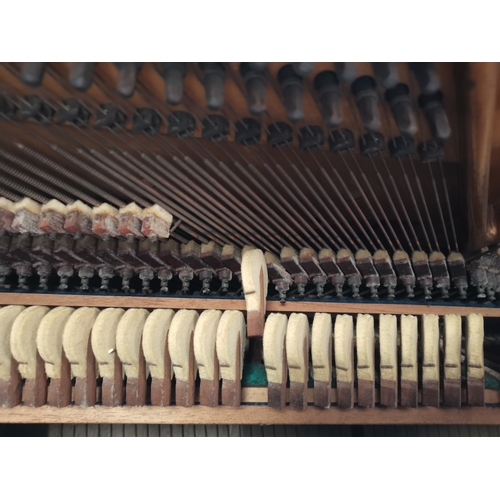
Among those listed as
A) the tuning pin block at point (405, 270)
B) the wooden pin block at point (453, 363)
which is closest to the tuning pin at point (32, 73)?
the tuning pin block at point (405, 270)

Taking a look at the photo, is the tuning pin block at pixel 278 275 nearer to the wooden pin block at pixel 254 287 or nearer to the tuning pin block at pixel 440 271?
the wooden pin block at pixel 254 287

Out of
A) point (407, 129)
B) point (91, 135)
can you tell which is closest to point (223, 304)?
point (91, 135)

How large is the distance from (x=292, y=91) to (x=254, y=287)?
93cm

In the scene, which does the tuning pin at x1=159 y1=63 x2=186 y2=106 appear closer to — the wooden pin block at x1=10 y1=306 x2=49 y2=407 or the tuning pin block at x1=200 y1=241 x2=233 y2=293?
the tuning pin block at x1=200 y1=241 x2=233 y2=293

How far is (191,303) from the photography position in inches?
82.6

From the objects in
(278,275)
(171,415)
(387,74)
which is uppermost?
(387,74)

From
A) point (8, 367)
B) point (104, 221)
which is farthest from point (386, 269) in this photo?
point (8, 367)

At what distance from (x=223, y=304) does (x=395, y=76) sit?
1.25 metres

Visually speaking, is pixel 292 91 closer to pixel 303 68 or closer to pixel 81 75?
pixel 303 68

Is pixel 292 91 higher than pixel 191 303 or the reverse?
higher

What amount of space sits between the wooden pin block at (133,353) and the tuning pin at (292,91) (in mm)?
1192

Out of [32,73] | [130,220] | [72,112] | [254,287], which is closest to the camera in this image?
[32,73]

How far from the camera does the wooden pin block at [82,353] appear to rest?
196 cm

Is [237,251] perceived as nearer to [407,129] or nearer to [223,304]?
[223,304]
